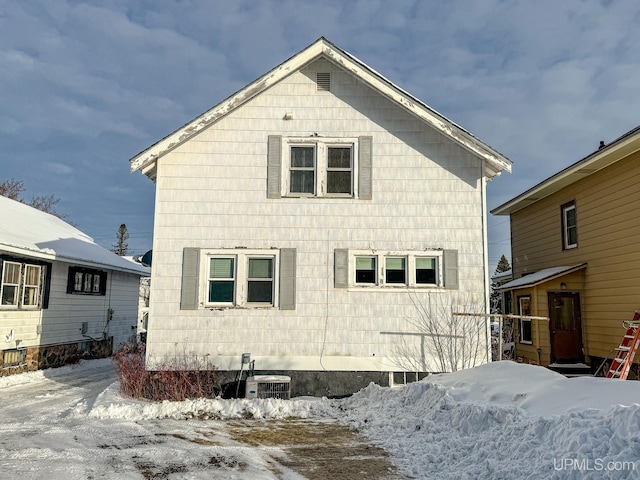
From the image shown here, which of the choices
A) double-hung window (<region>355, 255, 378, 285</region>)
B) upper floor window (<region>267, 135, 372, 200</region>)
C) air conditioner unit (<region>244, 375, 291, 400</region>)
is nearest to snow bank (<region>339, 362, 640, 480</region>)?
air conditioner unit (<region>244, 375, 291, 400</region>)

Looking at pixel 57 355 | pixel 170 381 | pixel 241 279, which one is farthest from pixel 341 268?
pixel 57 355

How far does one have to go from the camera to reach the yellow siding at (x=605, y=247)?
12.0m

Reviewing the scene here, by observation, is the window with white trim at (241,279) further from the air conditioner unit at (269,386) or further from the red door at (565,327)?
the red door at (565,327)

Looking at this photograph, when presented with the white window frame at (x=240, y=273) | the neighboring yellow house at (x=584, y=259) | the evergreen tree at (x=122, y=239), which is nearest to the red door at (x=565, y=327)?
the neighboring yellow house at (x=584, y=259)

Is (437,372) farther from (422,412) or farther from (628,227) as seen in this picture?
(628,227)

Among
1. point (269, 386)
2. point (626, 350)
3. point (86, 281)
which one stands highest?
point (86, 281)

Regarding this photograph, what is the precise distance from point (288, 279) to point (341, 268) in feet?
4.15

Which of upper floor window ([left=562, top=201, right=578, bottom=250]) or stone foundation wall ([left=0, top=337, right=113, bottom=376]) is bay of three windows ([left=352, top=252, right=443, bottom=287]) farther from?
stone foundation wall ([left=0, top=337, right=113, bottom=376])

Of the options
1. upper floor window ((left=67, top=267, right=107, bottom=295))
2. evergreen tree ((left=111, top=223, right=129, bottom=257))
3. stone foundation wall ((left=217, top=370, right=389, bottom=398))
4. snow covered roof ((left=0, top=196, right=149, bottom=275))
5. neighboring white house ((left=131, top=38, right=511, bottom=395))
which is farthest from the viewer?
evergreen tree ((left=111, top=223, right=129, bottom=257))

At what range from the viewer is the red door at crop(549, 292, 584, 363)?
14422 millimetres

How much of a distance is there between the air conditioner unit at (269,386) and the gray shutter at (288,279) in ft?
5.25

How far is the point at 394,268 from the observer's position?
11.2 meters

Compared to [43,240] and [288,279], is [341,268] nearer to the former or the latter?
[288,279]

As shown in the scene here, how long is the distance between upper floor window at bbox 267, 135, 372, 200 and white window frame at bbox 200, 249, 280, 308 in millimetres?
1449
